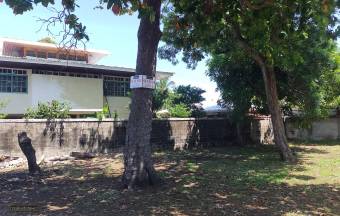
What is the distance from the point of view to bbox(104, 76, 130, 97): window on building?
26.5 m

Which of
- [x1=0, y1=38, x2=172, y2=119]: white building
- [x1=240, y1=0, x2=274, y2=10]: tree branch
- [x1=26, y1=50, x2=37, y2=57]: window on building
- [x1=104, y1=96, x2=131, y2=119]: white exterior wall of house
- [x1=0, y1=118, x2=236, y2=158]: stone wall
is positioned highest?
[x1=26, y1=50, x2=37, y2=57]: window on building

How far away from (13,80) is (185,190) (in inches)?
632

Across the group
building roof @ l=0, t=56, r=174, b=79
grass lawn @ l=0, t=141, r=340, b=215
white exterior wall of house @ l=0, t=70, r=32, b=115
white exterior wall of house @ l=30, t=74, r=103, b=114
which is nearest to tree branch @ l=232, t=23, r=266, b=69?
grass lawn @ l=0, t=141, r=340, b=215

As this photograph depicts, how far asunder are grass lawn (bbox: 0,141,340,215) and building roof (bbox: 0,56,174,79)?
31.2ft

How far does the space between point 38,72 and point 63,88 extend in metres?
1.68

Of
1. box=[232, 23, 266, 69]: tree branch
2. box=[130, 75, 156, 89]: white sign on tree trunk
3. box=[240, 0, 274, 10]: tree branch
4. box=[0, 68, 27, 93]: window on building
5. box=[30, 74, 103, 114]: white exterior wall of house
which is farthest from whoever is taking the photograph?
box=[30, 74, 103, 114]: white exterior wall of house

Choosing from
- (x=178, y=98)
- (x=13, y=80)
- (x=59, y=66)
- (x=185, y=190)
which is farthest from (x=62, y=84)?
(x=185, y=190)

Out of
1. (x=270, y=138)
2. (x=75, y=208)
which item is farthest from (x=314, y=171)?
(x=270, y=138)

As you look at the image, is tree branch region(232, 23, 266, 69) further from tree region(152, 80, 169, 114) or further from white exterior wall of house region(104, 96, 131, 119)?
white exterior wall of house region(104, 96, 131, 119)

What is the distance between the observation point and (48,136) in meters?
15.6

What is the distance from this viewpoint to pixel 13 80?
22750 mm

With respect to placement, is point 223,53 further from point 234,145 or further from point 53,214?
point 53,214

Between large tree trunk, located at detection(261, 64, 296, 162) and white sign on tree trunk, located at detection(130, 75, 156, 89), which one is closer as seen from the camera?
white sign on tree trunk, located at detection(130, 75, 156, 89)

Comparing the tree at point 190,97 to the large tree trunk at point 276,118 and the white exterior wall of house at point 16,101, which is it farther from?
the large tree trunk at point 276,118
